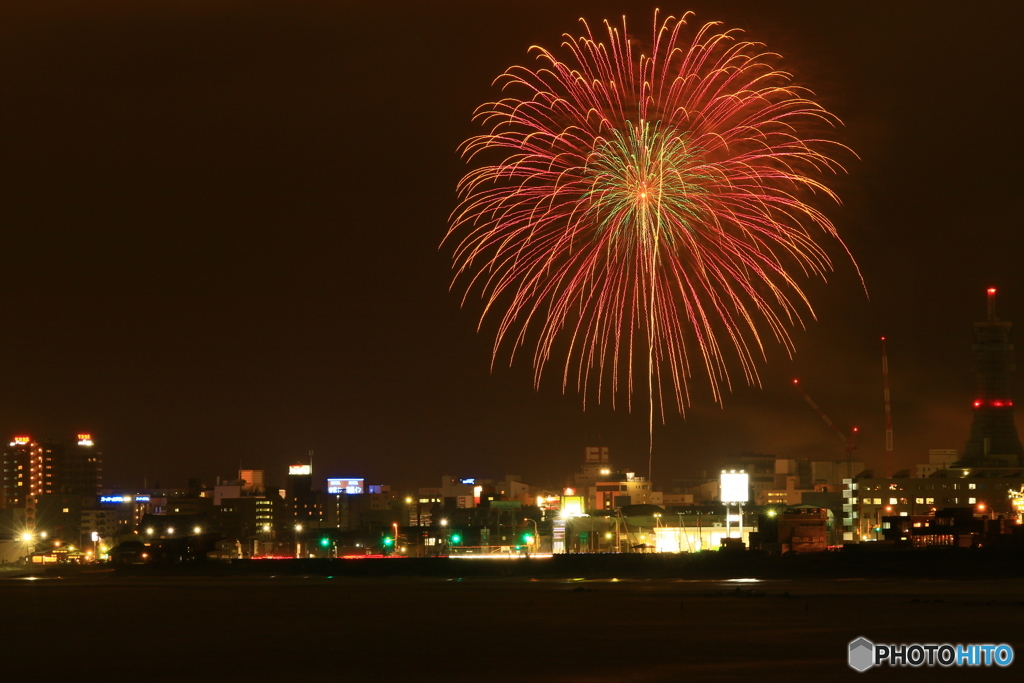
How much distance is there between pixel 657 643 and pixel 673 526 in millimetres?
140264

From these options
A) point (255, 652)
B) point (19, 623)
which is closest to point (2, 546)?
point (19, 623)

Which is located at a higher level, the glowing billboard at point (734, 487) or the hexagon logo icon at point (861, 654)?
the glowing billboard at point (734, 487)

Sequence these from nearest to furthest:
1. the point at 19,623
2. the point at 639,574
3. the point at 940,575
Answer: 1. the point at 19,623
2. the point at 940,575
3. the point at 639,574

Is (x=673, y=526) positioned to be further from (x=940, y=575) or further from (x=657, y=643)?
(x=657, y=643)

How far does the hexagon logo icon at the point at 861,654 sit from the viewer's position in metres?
32.2

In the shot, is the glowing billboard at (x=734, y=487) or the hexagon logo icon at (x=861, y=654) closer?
the hexagon logo icon at (x=861, y=654)

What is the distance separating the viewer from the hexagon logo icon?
105 ft

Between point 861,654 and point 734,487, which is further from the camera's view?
point 734,487

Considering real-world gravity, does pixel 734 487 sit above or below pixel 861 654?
above

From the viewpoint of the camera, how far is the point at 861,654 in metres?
34.2

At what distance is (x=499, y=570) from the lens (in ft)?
344

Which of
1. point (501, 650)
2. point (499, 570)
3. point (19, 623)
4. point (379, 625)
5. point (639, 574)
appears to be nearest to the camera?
point (501, 650)

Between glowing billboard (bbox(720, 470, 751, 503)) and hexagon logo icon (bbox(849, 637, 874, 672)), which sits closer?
hexagon logo icon (bbox(849, 637, 874, 672))

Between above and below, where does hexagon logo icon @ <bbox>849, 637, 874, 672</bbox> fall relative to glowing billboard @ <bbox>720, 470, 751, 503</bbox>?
below
